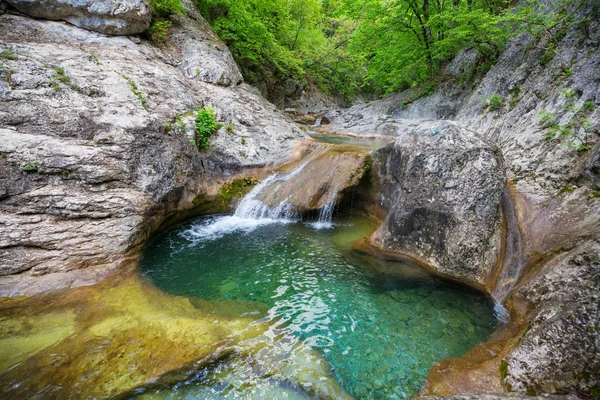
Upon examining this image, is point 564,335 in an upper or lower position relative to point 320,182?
lower

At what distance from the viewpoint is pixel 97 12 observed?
9125 millimetres

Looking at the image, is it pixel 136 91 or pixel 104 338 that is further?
pixel 136 91

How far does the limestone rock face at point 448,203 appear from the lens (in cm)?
505

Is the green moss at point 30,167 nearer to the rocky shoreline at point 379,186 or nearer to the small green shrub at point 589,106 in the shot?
the rocky shoreline at point 379,186

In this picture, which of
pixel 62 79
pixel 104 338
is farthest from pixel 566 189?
pixel 62 79

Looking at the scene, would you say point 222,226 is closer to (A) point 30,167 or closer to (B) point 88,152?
(B) point 88,152

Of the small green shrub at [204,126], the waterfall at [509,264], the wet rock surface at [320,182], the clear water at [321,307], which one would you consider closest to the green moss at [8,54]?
the small green shrub at [204,126]

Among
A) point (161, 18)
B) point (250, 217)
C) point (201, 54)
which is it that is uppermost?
point (161, 18)

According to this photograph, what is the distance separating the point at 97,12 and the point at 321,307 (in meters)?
11.7

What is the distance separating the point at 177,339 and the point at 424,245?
15.7ft

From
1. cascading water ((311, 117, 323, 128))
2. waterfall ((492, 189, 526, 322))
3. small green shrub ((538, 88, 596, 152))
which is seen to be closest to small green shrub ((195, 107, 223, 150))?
waterfall ((492, 189, 526, 322))

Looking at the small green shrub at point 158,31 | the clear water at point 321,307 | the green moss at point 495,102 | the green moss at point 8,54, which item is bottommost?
the clear water at point 321,307

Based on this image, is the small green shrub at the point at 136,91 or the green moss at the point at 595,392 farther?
the small green shrub at the point at 136,91

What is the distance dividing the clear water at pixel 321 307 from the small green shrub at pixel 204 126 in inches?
115
